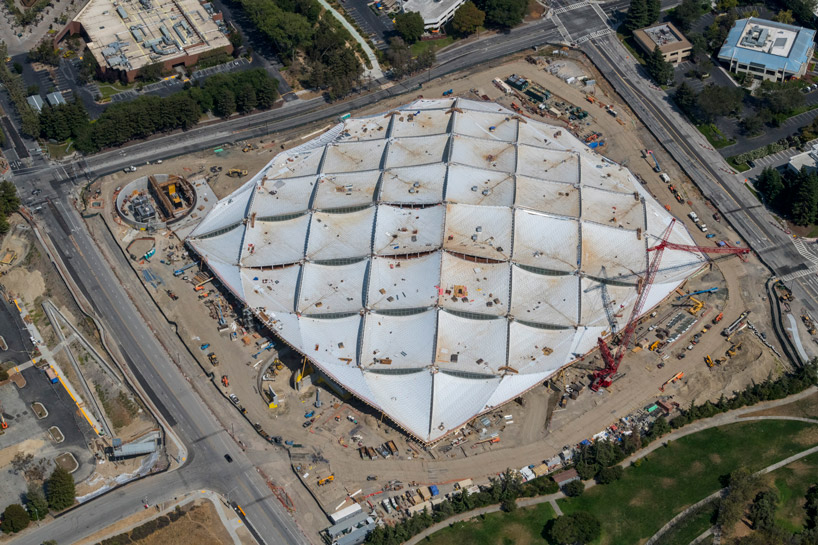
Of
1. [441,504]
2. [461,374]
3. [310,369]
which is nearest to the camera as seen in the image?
[441,504]

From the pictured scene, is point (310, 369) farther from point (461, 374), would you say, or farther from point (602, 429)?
point (602, 429)

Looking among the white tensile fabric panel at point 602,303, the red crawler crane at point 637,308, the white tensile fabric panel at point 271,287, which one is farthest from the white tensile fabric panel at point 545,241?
the white tensile fabric panel at point 271,287

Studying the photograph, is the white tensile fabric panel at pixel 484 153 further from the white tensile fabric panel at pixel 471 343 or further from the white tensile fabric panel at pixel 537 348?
the white tensile fabric panel at pixel 537 348

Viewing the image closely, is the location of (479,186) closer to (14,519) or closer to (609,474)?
(609,474)

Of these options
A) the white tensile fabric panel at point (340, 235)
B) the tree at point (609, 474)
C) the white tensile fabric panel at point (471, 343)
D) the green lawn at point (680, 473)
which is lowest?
the green lawn at point (680, 473)

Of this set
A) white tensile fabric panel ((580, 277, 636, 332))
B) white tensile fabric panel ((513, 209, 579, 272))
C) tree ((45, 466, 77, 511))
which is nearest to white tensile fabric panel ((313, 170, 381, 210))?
white tensile fabric panel ((513, 209, 579, 272))

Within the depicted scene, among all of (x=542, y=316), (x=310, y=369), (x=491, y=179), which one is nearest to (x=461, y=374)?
(x=542, y=316)
